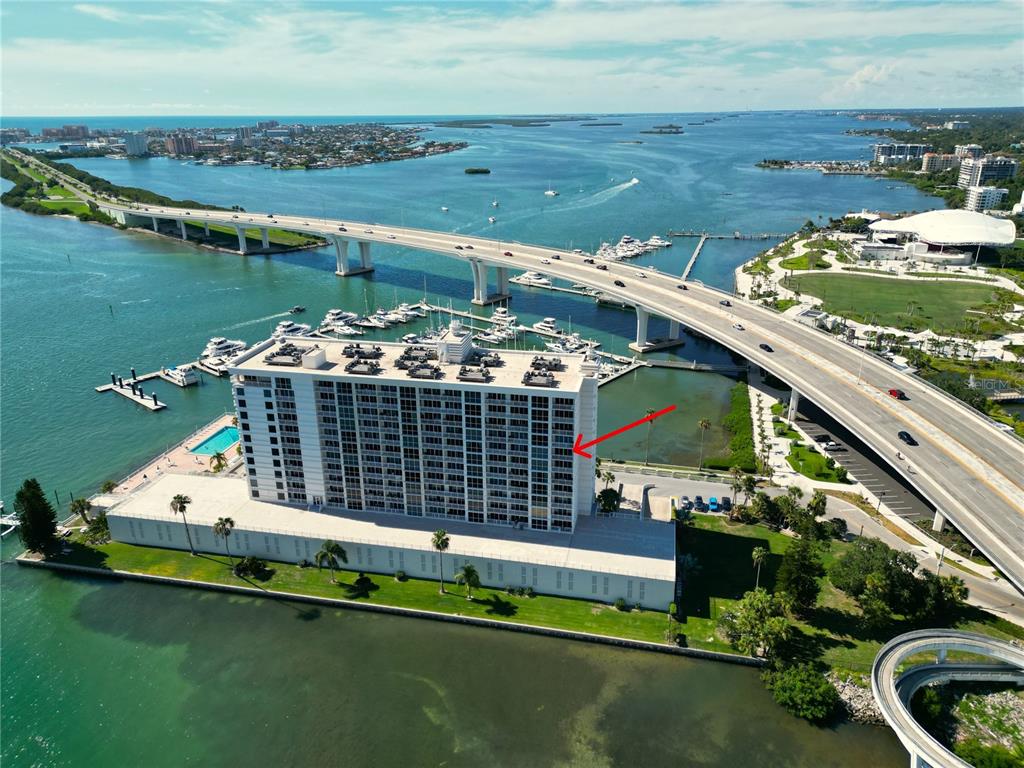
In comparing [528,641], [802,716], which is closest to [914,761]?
[802,716]

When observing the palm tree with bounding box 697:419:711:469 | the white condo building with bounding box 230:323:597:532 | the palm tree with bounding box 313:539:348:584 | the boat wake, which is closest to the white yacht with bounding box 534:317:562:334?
the palm tree with bounding box 697:419:711:469

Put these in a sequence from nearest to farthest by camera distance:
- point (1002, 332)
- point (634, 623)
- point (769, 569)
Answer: point (634, 623) < point (769, 569) < point (1002, 332)

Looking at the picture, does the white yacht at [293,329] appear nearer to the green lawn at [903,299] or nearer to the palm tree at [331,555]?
the palm tree at [331,555]

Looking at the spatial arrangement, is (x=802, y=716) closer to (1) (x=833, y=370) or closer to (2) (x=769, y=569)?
(2) (x=769, y=569)

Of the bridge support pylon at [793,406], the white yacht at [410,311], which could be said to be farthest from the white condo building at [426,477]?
the white yacht at [410,311]

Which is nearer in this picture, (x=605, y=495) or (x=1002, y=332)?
(x=605, y=495)

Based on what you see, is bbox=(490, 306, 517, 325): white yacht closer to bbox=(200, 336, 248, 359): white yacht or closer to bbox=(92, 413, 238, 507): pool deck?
bbox=(200, 336, 248, 359): white yacht
